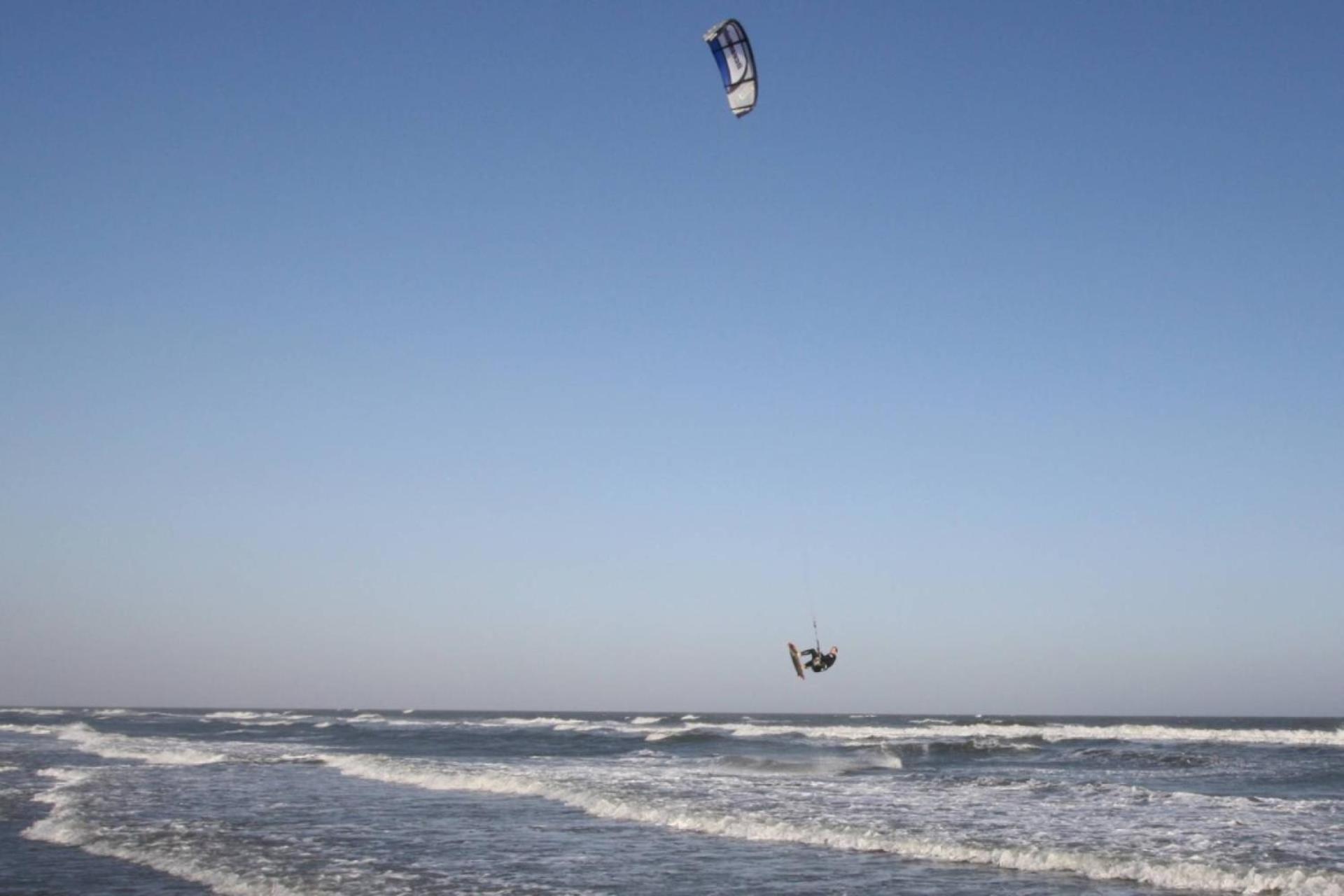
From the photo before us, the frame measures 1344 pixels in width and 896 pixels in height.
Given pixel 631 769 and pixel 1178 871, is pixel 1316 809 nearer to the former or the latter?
pixel 1178 871

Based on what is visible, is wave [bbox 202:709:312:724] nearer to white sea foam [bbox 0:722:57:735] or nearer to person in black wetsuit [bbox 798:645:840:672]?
white sea foam [bbox 0:722:57:735]

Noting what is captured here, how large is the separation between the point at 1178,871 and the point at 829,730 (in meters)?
48.4

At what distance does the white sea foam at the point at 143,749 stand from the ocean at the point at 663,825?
29 cm

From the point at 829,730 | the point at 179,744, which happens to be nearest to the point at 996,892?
the point at 179,744

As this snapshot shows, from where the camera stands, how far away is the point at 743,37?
1727 centimetres

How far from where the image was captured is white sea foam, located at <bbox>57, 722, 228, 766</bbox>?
2945 cm

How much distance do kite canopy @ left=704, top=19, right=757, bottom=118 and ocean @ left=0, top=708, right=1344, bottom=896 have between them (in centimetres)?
1117


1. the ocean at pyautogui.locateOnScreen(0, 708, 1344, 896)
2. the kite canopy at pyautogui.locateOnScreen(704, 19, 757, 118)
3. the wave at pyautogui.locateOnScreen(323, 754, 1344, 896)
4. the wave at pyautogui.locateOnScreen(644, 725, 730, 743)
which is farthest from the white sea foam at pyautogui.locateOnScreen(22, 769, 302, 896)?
the wave at pyautogui.locateOnScreen(644, 725, 730, 743)

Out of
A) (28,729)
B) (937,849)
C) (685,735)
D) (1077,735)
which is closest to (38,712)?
(28,729)

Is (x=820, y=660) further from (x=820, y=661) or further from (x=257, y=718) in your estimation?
(x=257, y=718)

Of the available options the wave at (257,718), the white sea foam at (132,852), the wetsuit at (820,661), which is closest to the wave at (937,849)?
the wetsuit at (820,661)

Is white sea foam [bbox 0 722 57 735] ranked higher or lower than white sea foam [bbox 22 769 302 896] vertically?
higher

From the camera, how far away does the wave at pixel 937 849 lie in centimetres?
1135

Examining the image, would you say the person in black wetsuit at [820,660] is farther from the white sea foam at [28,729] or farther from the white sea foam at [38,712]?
the white sea foam at [38,712]
